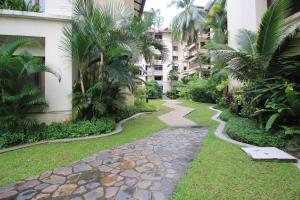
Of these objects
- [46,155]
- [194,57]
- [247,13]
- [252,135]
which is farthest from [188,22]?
[46,155]

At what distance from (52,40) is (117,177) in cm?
601

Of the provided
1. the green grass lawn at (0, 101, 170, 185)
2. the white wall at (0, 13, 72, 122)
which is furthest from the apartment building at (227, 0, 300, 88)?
the white wall at (0, 13, 72, 122)

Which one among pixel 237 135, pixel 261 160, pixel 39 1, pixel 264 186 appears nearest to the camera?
pixel 264 186

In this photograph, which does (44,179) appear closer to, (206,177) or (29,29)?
(206,177)

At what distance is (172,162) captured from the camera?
4.89 m

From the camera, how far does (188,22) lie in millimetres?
27031

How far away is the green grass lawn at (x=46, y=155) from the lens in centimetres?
444

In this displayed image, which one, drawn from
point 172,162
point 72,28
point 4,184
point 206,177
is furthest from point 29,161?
point 72,28

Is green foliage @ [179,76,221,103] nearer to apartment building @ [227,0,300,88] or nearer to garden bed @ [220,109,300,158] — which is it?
apartment building @ [227,0,300,88]

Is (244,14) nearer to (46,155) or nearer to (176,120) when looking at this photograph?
(176,120)

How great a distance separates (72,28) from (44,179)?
18.7ft

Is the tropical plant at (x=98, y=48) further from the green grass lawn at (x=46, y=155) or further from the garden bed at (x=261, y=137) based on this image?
the garden bed at (x=261, y=137)

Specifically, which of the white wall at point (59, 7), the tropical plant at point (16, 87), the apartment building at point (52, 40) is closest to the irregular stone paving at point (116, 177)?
the tropical plant at point (16, 87)

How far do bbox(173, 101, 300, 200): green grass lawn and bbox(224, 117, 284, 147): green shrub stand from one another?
106 centimetres
